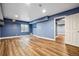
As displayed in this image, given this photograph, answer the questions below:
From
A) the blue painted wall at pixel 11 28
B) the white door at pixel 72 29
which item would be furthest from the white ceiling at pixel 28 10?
the white door at pixel 72 29

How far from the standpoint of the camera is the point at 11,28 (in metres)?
2.33

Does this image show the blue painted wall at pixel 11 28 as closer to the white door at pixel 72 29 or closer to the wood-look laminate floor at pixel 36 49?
the wood-look laminate floor at pixel 36 49

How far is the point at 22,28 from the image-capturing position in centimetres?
240

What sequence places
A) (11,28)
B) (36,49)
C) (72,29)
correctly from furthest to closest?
(72,29) → (36,49) → (11,28)

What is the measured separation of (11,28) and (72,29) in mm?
2121

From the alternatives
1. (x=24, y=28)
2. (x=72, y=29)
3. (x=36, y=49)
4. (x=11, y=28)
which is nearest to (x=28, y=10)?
(x=24, y=28)

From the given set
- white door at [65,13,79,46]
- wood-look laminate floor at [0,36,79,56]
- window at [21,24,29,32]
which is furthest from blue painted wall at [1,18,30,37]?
white door at [65,13,79,46]

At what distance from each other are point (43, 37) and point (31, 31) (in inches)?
18.2

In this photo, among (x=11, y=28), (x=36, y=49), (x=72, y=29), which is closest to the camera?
(x=11, y=28)

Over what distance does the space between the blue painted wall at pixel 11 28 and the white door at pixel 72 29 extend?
169 cm

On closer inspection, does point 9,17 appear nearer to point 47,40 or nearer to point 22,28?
point 22,28

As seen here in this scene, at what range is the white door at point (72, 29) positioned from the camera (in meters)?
2.89

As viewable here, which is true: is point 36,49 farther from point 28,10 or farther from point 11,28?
point 28,10

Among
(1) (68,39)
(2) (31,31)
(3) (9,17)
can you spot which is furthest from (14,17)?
(1) (68,39)
